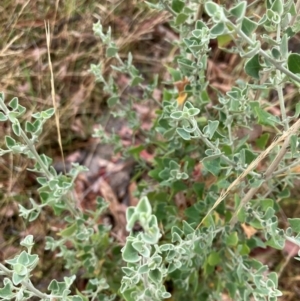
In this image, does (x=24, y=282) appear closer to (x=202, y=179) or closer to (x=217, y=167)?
(x=217, y=167)

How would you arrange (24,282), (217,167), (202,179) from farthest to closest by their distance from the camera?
(202,179) < (217,167) < (24,282)

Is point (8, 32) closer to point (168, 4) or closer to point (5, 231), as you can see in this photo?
point (5, 231)

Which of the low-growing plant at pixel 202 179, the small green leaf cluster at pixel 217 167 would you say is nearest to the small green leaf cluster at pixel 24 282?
the low-growing plant at pixel 202 179

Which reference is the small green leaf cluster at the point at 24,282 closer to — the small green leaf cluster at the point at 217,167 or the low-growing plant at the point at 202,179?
the low-growing plant at the point at 202,179

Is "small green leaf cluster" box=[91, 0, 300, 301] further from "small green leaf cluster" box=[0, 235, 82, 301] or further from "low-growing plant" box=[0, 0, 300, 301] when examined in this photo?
"small green leaf cluster" box=[0, 235, 82, 301]

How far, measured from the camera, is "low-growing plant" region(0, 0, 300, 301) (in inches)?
27.9

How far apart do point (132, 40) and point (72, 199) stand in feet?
2.85

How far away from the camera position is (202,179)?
124 cm

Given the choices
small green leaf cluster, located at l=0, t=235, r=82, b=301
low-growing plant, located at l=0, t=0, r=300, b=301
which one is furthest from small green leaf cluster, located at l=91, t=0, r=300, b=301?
small green leaf cluster, located at l=0, t=235, r=82, b=301

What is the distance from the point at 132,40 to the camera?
1787mm

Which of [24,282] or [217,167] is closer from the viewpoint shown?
[24,282]

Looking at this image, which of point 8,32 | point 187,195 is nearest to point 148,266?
point 187,195

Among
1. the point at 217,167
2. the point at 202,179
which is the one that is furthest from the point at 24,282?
the point at 202,179

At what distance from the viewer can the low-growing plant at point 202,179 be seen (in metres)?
0.71
